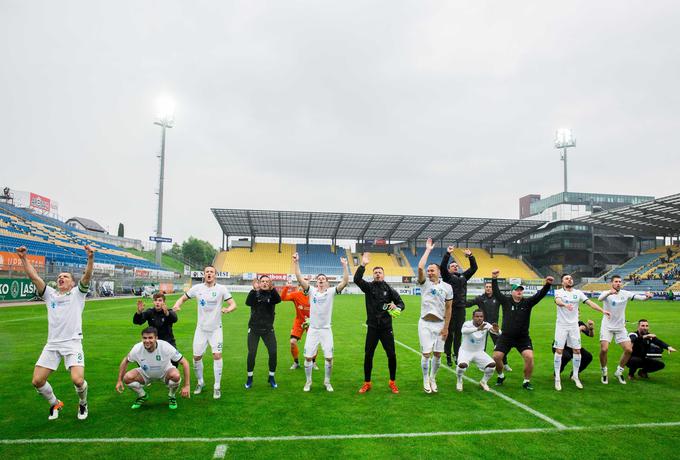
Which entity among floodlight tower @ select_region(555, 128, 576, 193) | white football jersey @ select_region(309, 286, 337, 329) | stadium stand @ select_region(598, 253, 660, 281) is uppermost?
floodlight tower @ select_region(555, 128, 576, 193)

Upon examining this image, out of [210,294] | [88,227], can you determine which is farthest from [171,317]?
[88,227]

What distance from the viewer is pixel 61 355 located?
6.47m

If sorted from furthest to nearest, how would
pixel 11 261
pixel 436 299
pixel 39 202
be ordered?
pixel 39 202 < pixel 11 261 < pixel 436 299

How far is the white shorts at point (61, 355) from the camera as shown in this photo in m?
6.29

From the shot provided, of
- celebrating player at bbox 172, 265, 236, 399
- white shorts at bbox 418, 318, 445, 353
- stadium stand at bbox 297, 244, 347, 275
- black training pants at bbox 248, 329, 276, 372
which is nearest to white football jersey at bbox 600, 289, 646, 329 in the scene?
white shorts at bbox 418, 318, 445, 353

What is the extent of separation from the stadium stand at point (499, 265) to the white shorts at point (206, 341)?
194 ft

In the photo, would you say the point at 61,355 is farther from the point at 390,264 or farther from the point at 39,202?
the point at 39,202

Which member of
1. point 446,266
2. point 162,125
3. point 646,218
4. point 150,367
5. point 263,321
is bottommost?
point 150,367

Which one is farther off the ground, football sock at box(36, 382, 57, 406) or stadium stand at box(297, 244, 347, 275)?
stadium stand at box(297, 244, 347, 275)

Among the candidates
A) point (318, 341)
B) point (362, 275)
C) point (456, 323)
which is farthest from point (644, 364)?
point (318, 341)

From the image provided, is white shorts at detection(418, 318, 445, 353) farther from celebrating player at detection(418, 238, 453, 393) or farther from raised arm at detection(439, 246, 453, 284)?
raised arm at detection(439, 246, 453, 284)

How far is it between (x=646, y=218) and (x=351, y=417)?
58478 mm

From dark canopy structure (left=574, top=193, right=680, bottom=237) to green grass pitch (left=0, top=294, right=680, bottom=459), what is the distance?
4517cm

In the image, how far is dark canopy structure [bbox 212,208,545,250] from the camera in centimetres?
5812
